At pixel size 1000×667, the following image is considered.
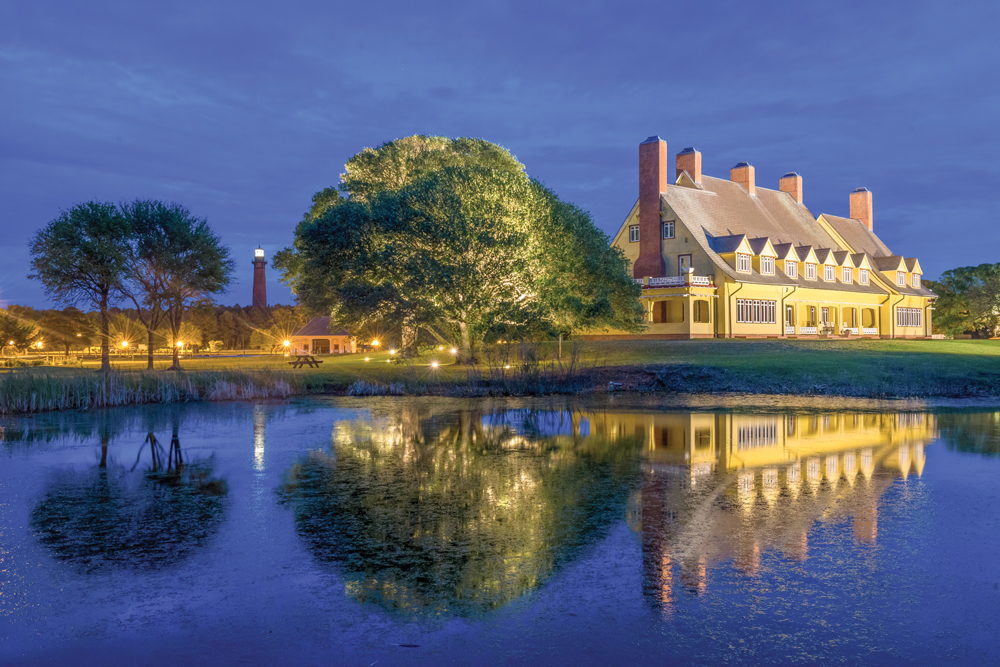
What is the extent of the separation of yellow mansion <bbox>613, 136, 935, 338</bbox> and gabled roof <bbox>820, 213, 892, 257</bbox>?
30cm

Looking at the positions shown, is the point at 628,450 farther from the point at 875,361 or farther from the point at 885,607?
the point at 875,361

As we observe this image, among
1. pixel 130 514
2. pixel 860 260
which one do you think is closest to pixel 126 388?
pixel 130 514

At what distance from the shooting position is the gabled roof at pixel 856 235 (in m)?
67.3

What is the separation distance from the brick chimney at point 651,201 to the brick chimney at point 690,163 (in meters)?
4.27

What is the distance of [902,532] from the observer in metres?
9.11

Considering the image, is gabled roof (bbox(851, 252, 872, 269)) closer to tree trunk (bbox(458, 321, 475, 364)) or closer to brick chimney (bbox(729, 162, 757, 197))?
brick chimney (bbox(729, 162, 757, 197))

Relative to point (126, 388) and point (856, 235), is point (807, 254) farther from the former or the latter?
point (126, 388)

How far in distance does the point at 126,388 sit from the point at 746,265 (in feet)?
131

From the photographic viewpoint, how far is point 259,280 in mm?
124312

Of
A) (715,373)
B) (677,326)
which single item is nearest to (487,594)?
(715,373)

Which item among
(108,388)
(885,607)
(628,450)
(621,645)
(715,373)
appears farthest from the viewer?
(715,373)

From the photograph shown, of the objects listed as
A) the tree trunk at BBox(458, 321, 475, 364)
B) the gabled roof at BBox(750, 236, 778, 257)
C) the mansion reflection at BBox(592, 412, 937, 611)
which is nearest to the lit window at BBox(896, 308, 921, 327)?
the gabled roof at BBox(750, 236, 778, 257)

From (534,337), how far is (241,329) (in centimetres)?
7957

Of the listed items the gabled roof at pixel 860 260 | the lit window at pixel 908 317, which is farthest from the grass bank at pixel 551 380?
the lit window at pixel 908 317
